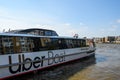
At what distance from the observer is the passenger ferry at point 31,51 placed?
10664mm

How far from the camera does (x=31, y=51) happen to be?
1277 cm

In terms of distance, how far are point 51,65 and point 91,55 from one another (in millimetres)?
12415

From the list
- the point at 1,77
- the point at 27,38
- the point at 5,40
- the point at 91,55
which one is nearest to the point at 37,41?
the point at 27,38

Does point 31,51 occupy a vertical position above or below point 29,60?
above

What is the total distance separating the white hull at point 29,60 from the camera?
10500 mm

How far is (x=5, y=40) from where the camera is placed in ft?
35.6

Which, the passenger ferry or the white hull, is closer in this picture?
the white hull

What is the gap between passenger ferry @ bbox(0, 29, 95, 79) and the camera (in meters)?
10.7

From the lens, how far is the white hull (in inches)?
413

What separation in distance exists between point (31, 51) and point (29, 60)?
732 millimetres

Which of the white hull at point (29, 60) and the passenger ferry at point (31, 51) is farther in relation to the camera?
the passenger ferry at point (31, 51)

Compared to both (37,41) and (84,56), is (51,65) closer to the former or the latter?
(37,41)

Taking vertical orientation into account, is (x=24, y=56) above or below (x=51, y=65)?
above

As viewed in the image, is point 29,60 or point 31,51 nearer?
point 29,60
